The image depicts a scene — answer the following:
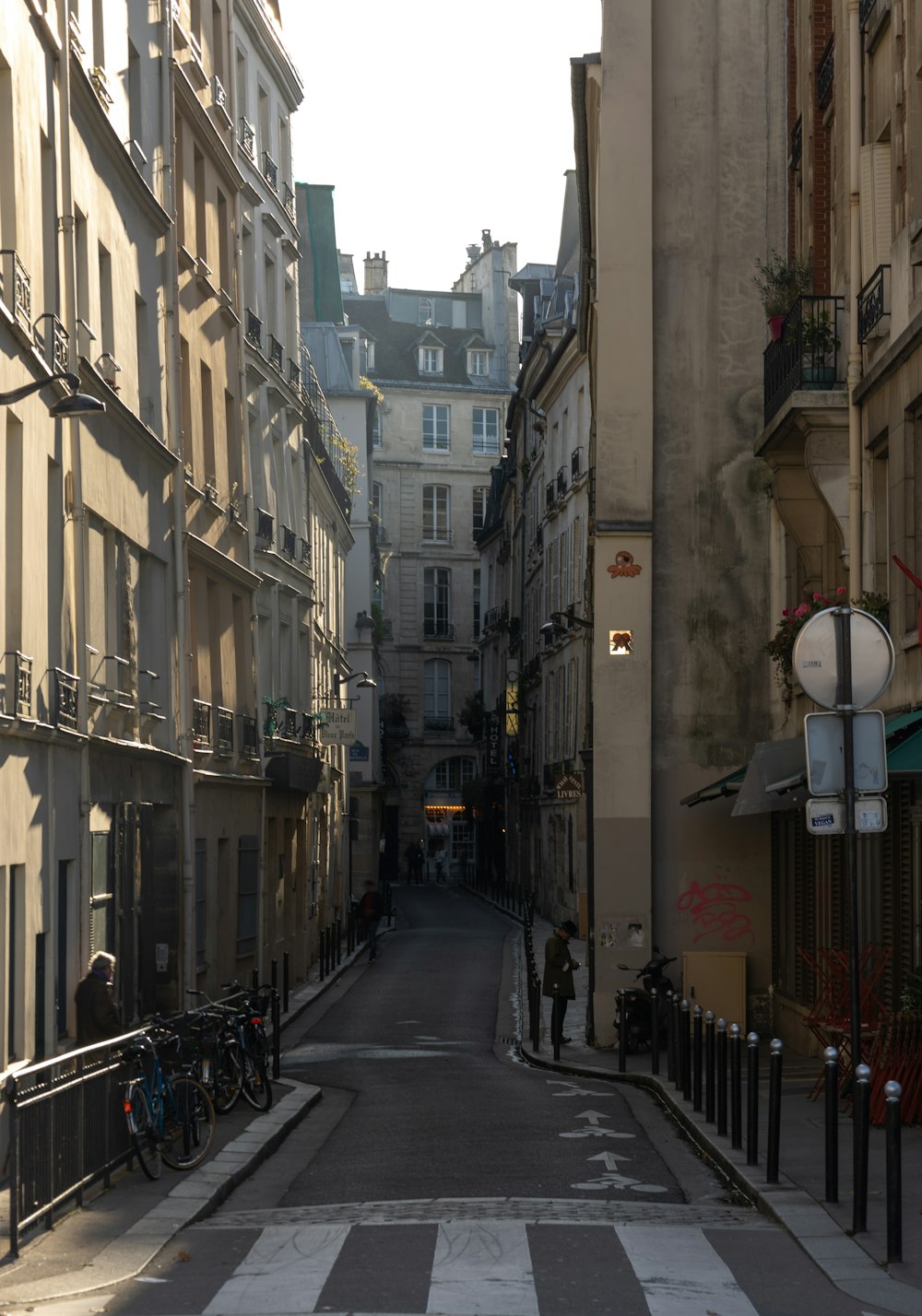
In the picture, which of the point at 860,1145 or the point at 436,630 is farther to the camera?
the point at 436,630

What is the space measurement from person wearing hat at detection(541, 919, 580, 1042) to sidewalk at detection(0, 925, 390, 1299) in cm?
659

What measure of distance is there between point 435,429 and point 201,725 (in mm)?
65377

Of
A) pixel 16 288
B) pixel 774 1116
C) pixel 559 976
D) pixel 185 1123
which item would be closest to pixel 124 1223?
pixel 185 1123

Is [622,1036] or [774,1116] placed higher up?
[774,1116]

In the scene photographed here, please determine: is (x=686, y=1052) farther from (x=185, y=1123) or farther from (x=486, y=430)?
(x=486, y=430)

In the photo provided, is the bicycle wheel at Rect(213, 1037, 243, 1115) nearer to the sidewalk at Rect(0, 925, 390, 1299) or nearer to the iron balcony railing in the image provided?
the sidewalk at Rect(0, 925, 390, 1299)

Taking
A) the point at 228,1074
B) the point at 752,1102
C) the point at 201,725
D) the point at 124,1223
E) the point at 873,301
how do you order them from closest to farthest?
the point at 124,1223
the point at 752,1102
the point at 228,1074
the point at 873,301
the point at 201,725

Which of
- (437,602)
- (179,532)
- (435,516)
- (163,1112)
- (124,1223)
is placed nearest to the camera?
(124,1223)

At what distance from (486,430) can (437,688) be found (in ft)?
41.7

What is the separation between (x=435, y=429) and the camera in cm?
8931

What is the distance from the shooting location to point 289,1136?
14758 mm

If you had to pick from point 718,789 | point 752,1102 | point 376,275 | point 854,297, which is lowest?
point 752,1102

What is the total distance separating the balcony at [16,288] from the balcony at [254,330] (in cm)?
1532

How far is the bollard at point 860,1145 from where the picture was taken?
9.15 meters
